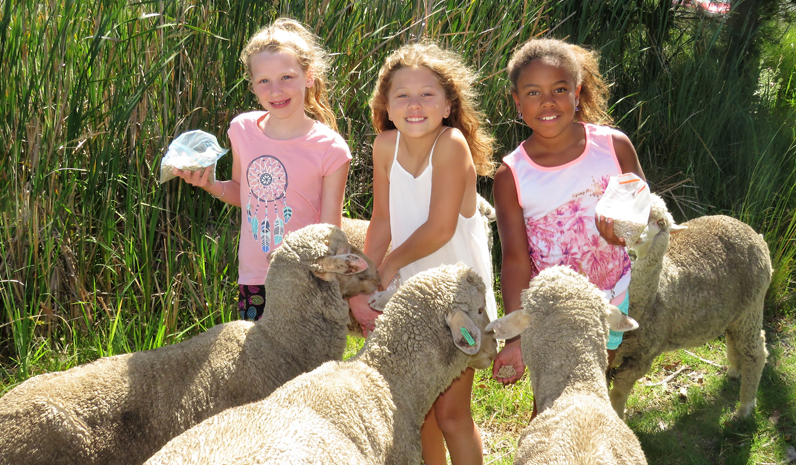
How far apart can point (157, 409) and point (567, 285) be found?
1659 millimetres

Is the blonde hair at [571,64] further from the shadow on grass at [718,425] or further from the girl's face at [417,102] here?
the shadow on grass at [718,425]

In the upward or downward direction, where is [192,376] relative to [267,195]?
downward

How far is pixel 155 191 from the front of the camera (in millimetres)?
3895

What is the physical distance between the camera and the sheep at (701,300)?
11.7ft

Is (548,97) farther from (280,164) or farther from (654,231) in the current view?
(280,164)

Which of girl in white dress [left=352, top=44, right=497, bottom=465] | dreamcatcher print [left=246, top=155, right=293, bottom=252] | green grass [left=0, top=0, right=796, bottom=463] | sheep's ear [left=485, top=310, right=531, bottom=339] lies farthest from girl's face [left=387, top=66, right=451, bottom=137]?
green grass [left=0, top=0, right=796, bottom=463]

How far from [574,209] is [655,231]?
1.88 feet

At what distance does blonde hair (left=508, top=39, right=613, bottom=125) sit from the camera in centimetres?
303

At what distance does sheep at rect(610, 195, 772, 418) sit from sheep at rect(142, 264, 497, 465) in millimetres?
1215

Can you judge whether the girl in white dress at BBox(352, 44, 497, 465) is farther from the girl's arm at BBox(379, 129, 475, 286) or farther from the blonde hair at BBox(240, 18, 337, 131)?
the blonde hair at BBox(240, 18, 337, 131)

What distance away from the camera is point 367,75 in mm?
4770

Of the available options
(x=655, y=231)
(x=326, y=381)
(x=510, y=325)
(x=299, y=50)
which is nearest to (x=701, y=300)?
(x=655, y=231)

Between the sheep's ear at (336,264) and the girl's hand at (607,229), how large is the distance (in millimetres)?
1019

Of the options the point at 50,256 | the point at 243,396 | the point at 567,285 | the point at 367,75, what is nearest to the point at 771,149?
the point at 367,75
